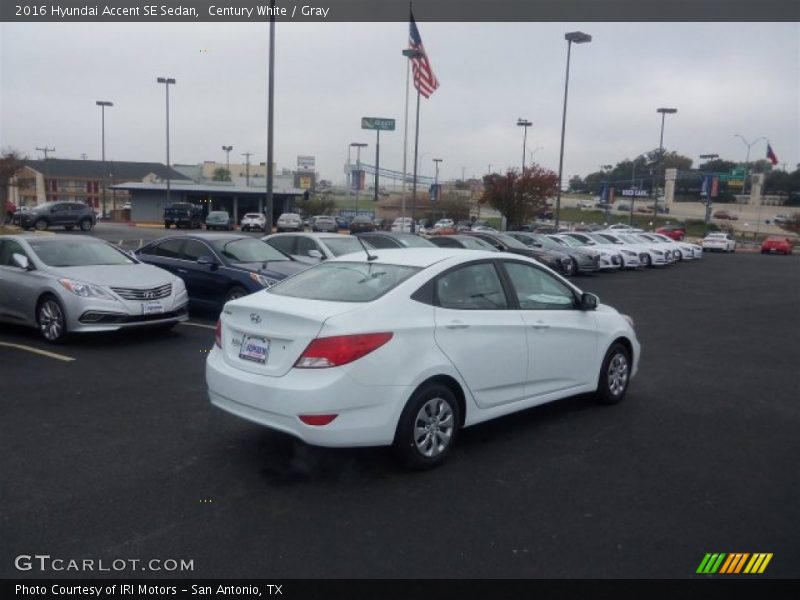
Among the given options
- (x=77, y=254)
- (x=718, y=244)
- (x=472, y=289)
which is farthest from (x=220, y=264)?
(x=718, y=244)

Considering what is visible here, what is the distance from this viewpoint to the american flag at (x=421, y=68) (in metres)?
29.1

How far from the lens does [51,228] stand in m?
41.0

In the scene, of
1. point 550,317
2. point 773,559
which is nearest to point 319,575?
point 773,559

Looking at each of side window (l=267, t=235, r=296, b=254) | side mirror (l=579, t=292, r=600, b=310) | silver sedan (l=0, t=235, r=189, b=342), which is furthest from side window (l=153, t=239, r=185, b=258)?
side mirror (l=579, t=292, r=600, b=310)

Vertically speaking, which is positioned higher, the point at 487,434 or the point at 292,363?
the point at 292,363

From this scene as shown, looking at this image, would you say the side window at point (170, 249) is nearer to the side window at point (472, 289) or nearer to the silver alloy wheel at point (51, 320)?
the silver alloy wheel at point (51, 320)

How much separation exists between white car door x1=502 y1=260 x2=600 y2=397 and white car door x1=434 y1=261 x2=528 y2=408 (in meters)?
0.17

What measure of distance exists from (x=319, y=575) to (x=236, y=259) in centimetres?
872

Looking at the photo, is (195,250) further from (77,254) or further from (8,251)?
(8,251)

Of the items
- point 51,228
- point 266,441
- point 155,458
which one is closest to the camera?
point 155,458

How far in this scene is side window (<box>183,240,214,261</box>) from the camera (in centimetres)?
1197

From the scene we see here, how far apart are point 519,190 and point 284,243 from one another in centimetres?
3320

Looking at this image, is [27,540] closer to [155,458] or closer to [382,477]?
[155,458]

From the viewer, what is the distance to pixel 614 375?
710cm
